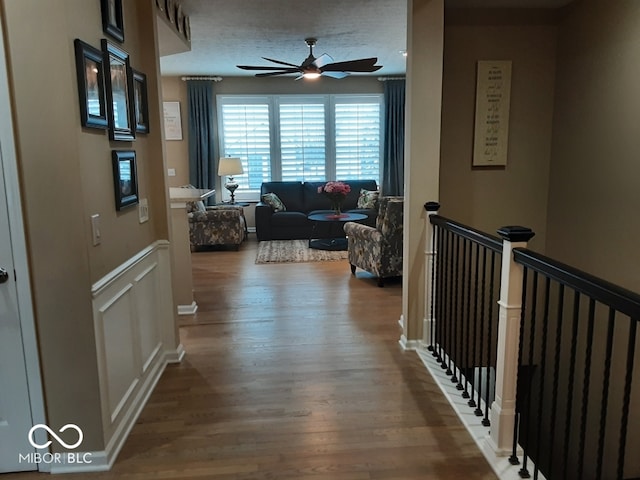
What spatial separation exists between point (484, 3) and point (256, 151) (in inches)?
215

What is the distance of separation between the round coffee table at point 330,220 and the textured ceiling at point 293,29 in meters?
2.21

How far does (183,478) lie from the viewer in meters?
2.03

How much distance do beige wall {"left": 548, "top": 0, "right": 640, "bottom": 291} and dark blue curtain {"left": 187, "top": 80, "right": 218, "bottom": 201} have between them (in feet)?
19.2

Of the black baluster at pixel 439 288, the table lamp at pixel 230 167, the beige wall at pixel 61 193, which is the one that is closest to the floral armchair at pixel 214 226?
the table lamp at pixel 230 167

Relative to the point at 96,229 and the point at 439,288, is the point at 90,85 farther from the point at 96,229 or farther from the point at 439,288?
the point at 439,288

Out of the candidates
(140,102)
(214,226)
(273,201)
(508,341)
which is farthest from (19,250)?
(273,201)

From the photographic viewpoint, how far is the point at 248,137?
8250 mm

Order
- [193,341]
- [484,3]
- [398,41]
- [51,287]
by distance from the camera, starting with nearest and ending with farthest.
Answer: [51,287] < [484,3] < [193,341] < [398,41]

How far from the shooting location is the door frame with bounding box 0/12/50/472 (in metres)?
1.79

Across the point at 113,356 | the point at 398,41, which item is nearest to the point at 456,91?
the point at 398,41

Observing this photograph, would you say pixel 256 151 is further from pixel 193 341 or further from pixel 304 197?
pixel 193 341

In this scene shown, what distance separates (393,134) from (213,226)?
11.8 ft

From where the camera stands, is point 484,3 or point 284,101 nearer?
point 484,3

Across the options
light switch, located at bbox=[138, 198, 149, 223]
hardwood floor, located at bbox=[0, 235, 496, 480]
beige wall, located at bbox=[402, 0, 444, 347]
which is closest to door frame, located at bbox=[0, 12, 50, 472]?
hardwood floor, located at bbox=[0, 235, 496, 480]
